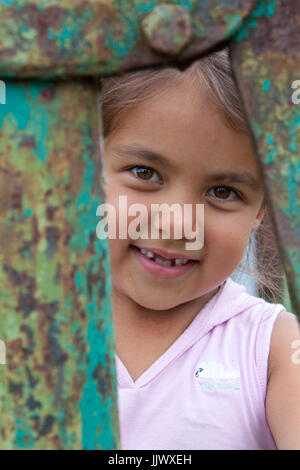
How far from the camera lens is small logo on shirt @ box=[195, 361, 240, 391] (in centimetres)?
170

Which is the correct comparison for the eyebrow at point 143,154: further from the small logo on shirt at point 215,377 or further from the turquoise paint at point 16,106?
the turquoise paint at point 16,106

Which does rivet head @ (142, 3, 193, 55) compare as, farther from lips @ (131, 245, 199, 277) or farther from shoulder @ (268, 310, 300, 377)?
shoulder @ (268, 310, 300, 377)

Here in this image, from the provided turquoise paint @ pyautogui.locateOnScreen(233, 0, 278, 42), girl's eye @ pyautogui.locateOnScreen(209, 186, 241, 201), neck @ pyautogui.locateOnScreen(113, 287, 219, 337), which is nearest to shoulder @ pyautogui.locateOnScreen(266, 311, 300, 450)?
neck @ pyautogui.locateOnScreen(113, 287, 219, 337)

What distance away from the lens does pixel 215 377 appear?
1.72 meters

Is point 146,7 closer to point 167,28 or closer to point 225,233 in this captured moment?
point 167,28

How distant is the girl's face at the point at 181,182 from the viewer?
1318 mm

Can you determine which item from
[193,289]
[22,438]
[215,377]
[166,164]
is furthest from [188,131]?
[22,438]

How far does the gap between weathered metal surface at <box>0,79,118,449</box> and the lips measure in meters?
0.88

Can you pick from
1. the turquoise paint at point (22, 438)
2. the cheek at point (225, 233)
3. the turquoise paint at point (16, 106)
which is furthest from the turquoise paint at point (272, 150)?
the cheek at point (225, 233)

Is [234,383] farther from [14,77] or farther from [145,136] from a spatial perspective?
[14,77]

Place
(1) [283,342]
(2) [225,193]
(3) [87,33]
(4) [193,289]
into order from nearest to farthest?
1. (3) [87,33]
2. (2) [225,193]
3. (4) [193,289]
4. (1) [283,342]

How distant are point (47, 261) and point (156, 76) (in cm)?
93

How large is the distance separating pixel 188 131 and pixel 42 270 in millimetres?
769

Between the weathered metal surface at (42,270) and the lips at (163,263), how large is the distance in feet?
2.89
